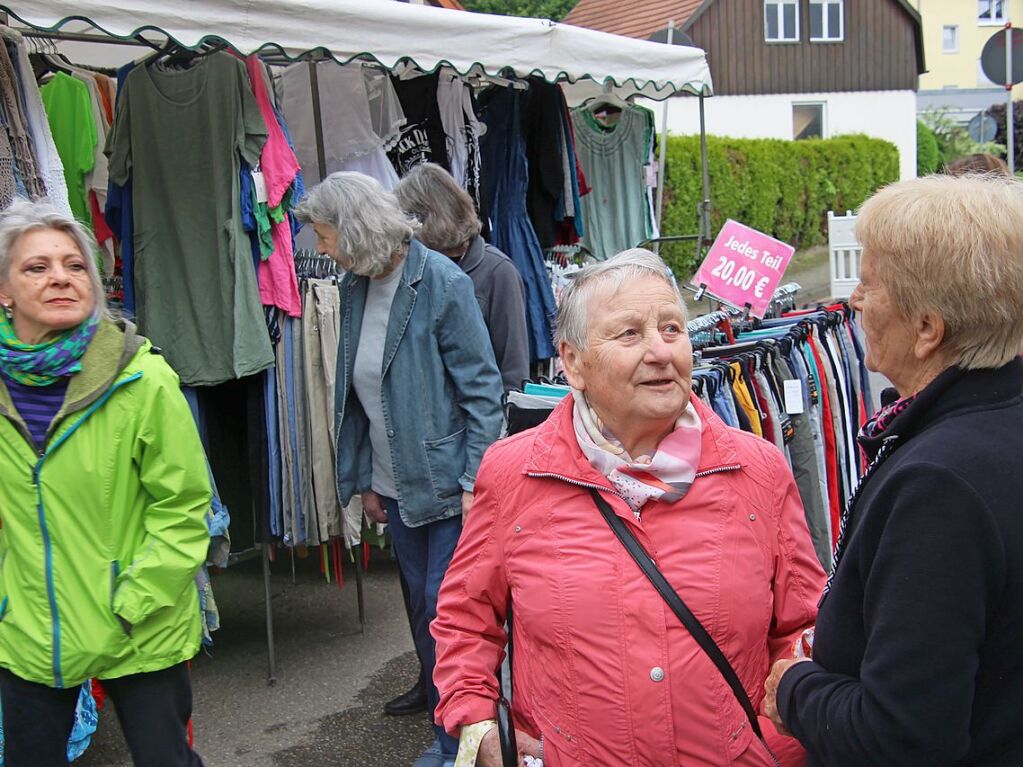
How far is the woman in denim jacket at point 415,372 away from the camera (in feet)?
12.1

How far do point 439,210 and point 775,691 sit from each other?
2882 millimetres

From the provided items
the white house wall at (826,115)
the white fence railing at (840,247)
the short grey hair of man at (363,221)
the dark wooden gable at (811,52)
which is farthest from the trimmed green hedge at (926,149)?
the short grey hair of man at (363,221)

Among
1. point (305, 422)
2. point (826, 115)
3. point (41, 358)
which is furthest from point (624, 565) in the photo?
point (826, 115)

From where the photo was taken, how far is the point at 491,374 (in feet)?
12.3

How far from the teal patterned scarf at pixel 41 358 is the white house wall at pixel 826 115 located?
29.2 metres

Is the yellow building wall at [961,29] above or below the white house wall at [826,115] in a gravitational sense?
above

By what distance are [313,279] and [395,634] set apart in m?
1.81

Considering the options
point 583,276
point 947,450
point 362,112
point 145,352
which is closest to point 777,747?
point 947,450

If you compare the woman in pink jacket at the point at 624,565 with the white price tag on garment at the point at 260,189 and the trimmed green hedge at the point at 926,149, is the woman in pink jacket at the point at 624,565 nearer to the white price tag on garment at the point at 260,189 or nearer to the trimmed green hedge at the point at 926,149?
the white price tag on garment at the point at 260,189

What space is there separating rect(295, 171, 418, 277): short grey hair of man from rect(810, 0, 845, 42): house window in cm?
3087

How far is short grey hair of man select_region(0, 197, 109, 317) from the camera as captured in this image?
9.54 ft

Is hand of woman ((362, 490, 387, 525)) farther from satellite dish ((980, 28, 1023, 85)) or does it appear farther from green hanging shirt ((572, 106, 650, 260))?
satellite dish ((980, 28, 1023, 85))

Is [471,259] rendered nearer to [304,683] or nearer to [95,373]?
[95,373]

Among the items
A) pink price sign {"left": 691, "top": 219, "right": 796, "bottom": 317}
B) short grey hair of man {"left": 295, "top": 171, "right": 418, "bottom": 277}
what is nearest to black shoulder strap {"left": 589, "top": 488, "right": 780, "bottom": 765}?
short grey hair of man {"left": 295, "top": 171, "right": 418, "bottom": 277}
